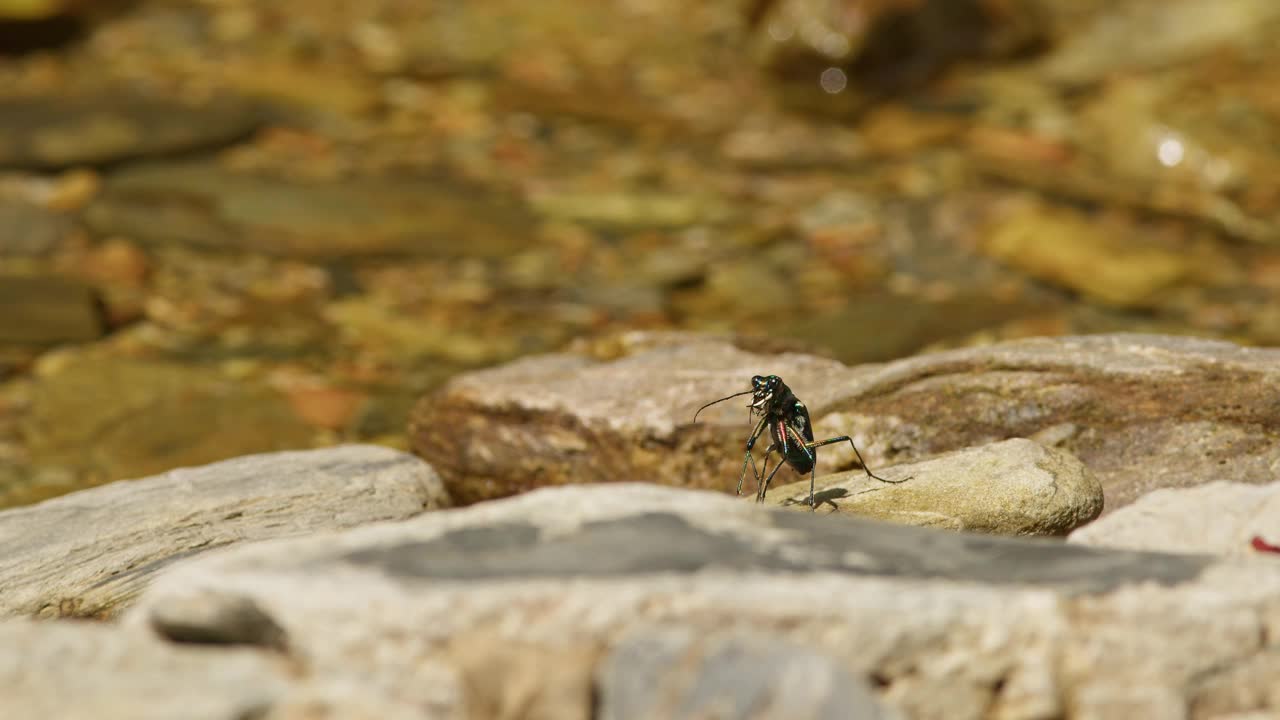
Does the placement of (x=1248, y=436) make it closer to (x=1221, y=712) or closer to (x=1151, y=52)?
(x=1221, y=712)

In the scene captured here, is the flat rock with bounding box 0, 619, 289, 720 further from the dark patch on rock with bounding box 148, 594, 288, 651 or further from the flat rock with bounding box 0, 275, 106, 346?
the flat rock with bounding box 0, 275, 106, 346

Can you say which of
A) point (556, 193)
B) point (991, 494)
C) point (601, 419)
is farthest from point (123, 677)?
point (556, 193)

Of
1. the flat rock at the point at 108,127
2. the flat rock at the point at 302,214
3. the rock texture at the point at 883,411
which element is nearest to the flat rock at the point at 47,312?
the flat rock at the point at 302,214

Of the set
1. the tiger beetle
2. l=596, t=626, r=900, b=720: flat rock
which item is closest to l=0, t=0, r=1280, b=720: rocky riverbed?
l=596, t=626, r=900, b=720: flat rock

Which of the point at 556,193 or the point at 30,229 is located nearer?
the point at 30,229

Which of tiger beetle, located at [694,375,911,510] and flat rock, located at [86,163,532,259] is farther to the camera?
flat rock, located at [86,163,532,259]

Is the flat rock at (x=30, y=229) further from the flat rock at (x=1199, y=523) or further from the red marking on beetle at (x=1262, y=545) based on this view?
the red marking on beetle at (x=1262, y=545)

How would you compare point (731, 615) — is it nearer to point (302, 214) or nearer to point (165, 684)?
point (165, 684)
